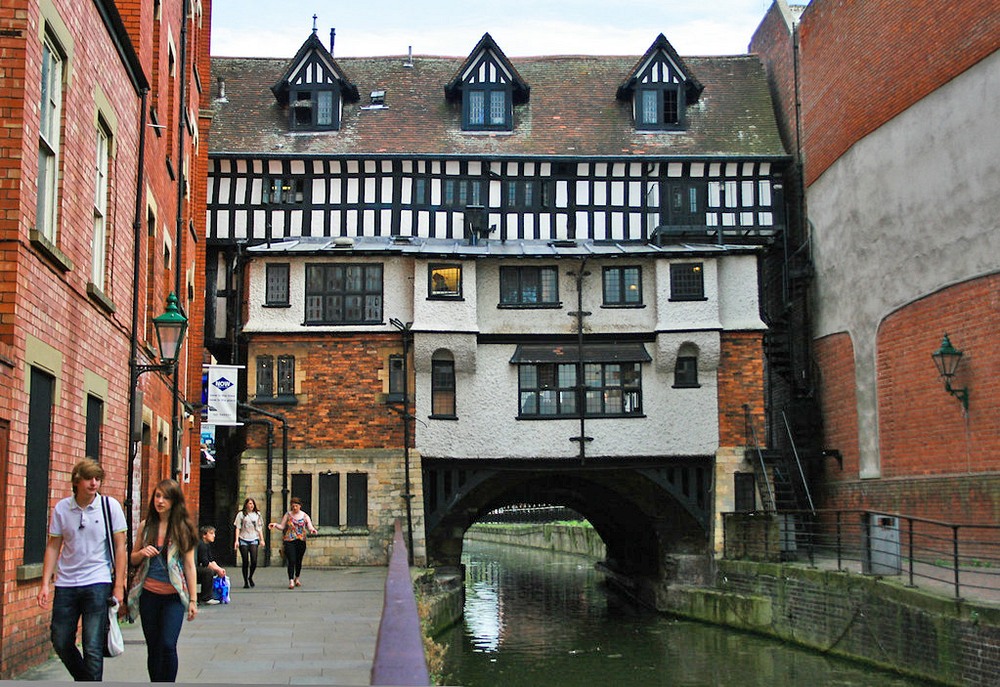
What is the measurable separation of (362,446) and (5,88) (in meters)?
19.3

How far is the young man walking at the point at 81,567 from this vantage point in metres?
7.59

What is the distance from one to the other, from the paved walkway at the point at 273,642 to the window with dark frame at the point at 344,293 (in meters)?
10.1

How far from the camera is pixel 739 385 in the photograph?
2884 centimetres

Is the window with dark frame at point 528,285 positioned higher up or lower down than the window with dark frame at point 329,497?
higher up

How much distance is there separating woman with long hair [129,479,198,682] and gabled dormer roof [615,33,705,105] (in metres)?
26.0

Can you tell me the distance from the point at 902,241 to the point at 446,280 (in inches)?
398

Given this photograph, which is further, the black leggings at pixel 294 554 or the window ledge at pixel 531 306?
the window ledge at pixel 531 306

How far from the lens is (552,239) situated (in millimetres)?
30062

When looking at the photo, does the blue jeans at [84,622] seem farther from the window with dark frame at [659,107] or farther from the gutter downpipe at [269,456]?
the window with dark frame at [659,107]

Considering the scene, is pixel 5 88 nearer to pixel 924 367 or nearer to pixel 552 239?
pixel 924 367

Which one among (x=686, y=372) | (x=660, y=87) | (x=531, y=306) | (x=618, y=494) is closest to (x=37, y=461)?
(x=531, y=306)

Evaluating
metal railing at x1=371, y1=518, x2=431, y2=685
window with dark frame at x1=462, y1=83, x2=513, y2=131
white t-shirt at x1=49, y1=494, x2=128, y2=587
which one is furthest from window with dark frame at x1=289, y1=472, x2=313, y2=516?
metal railing at x1=371, y1=518, x2=431, y2=685

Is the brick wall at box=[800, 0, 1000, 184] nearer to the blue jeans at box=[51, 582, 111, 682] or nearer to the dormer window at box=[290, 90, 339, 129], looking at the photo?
the dormer window at box=[290, 90, 339, 129]

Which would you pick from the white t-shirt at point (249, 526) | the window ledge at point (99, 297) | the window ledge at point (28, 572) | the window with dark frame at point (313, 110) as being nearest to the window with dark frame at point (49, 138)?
the window ledge at point (99, 297)
